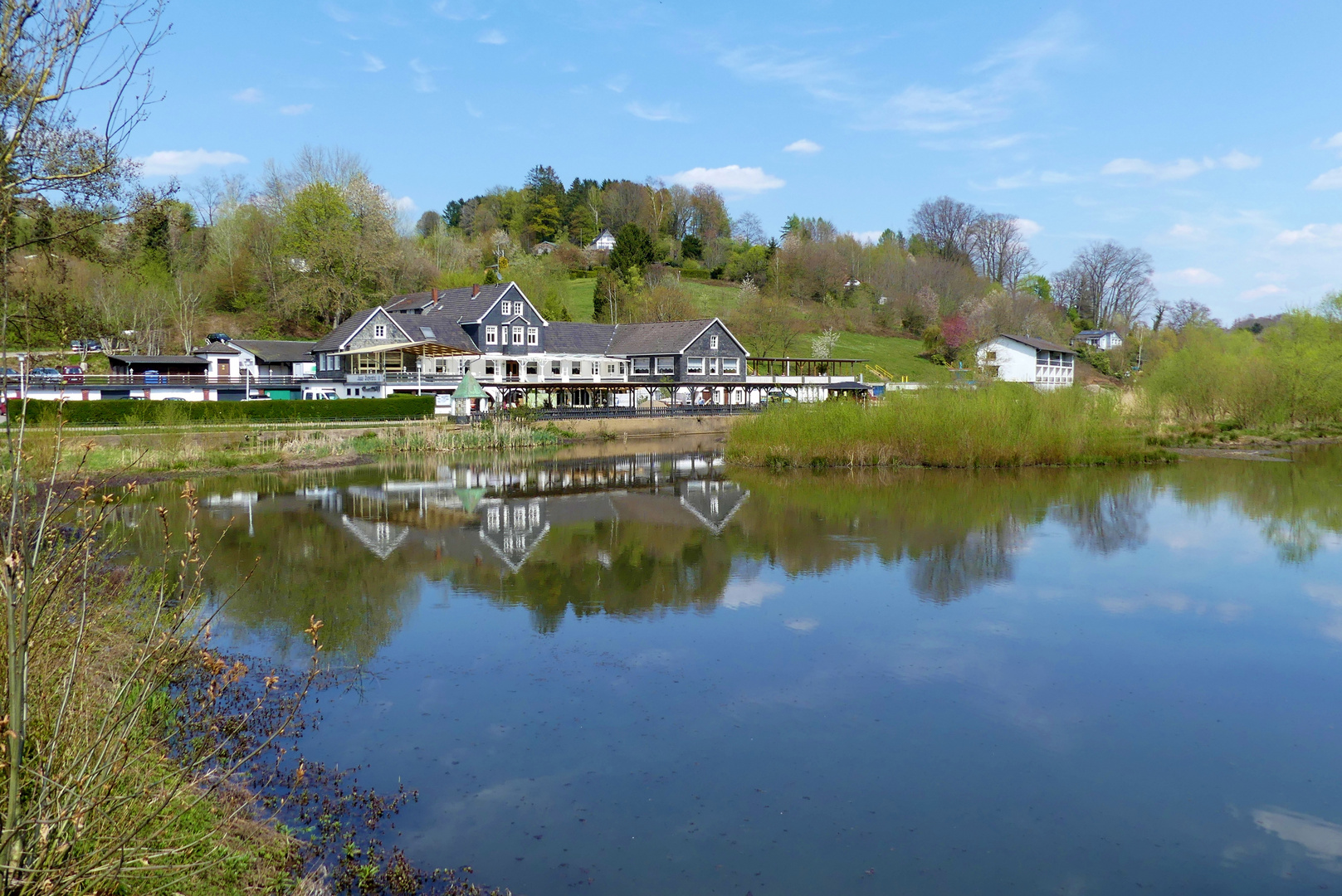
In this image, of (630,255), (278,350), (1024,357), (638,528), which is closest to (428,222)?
(630,255)

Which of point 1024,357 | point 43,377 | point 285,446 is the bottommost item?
point 285,446

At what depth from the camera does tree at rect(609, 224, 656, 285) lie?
83.8 metres

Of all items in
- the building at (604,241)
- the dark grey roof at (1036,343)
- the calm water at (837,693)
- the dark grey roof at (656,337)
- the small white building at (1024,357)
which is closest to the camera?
the calm water at (837,693)

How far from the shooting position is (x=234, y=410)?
135 ft

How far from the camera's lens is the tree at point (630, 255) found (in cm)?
8375

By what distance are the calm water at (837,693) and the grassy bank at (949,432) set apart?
8.57 metres

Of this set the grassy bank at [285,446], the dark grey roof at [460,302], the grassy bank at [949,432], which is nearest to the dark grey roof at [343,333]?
the dark grey roof at [460,302]

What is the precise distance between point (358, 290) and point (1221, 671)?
2765 inches

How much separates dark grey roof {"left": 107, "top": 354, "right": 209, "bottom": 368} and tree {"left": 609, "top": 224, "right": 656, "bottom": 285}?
3683cm

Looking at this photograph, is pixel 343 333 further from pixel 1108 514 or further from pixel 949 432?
pixel 1108 514

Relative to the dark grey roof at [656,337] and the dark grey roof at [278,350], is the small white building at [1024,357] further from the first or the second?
the dark grey roof at [278,350]

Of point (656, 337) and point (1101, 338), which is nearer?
point (656, 337)

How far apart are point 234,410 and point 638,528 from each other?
91.2 feet

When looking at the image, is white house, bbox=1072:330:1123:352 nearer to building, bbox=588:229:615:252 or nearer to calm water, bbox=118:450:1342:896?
building, bbox=588:229:615:252
